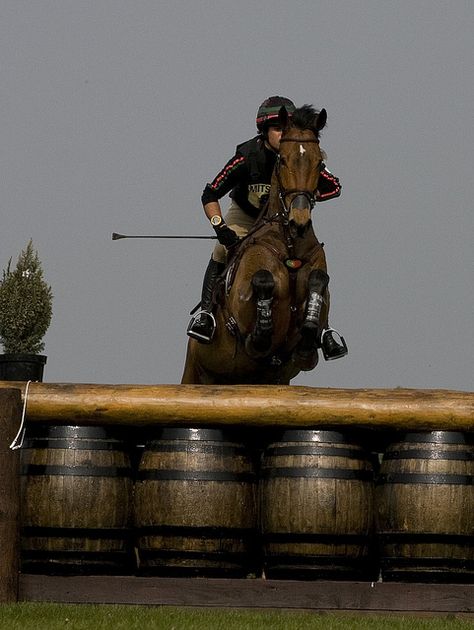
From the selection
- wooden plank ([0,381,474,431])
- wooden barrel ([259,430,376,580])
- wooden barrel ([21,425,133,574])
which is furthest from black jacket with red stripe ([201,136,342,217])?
wooden barrel ([21,425,133,574])

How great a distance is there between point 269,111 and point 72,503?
16.5ft

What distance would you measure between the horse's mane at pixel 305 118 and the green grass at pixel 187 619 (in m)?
4.71

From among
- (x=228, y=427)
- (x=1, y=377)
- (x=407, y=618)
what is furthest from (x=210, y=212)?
(x=407, y=618)

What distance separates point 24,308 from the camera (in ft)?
60.8

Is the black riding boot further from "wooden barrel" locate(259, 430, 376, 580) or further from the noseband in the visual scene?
"wooden barrel" locate(259, 430, 376, 580)

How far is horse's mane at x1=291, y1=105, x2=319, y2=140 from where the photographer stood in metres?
10.9

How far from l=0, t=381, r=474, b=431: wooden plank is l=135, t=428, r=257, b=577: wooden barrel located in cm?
14

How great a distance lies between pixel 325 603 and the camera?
7367mm

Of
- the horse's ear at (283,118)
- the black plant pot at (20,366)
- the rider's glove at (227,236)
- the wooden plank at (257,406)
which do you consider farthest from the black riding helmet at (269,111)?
the wooden plank at (257,406)

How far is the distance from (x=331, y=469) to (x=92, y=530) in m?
1.32

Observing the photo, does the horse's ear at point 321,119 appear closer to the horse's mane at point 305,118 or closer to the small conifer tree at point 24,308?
the horse's mane at point 305,118

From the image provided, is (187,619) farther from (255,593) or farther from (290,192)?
(290,192)

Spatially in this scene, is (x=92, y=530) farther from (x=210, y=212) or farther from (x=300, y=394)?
(x=210, y=212)

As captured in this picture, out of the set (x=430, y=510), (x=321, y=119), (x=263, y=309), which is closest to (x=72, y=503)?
(x=430, y=510)
